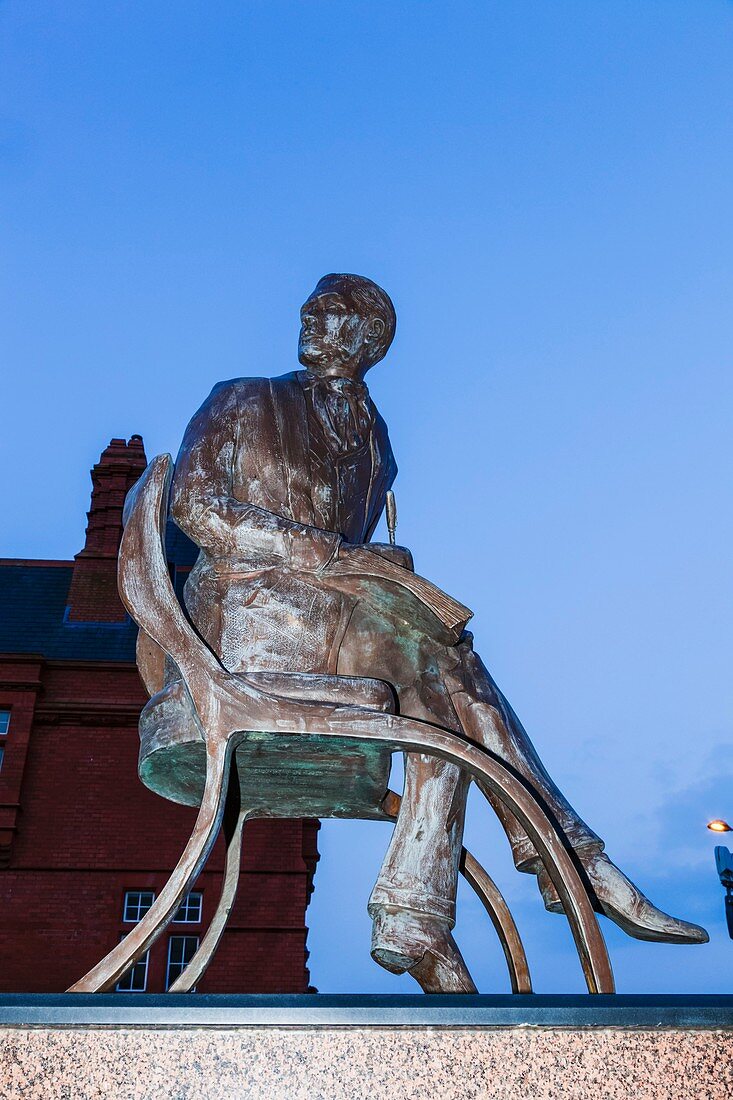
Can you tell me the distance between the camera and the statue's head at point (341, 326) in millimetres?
4301

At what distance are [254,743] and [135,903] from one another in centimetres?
1716

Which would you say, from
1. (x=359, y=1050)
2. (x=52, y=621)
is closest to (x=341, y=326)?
(x=359, y=1050)

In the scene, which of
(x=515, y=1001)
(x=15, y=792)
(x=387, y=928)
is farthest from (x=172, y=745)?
(x=15, y=792)

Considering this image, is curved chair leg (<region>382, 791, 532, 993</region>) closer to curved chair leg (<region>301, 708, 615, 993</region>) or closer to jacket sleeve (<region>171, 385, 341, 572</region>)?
curved chair leg (<region>301, 708, 615, 993</region>)

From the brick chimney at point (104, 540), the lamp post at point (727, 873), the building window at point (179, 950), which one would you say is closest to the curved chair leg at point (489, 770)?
the lamp post at point (727, 873)

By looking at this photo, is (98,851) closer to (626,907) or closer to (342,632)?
(342,632)

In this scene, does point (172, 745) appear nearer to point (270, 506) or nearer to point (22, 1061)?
point (270, 506)

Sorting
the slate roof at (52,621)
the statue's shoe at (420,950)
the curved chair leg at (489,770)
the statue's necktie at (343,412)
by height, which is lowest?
the statue's shoe at (420,950)

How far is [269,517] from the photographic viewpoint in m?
3.73

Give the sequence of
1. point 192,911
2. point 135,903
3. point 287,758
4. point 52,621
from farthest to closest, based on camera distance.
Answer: point 52,621 < point 192,911 < point 135,903 < point 287,758

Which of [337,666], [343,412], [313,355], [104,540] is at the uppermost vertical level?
[104,540]

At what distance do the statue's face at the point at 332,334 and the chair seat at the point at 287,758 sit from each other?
4.56 feet

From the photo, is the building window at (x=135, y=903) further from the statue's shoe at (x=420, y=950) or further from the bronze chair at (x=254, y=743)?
the statue's shoe at (x=420, y=950)

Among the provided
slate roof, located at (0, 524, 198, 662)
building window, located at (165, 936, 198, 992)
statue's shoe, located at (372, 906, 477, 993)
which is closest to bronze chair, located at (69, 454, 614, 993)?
statue's shoe, located at (372, 906, 477, 993)
